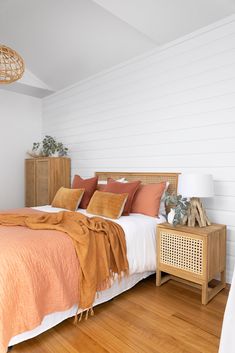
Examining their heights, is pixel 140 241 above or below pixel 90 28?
below

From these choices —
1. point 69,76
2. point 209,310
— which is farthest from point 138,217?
point 69,76

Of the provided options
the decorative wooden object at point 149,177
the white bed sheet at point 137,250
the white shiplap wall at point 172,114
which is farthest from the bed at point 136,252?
the white shiplap wall at point 172,114

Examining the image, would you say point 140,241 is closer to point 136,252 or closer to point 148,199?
point 136,252

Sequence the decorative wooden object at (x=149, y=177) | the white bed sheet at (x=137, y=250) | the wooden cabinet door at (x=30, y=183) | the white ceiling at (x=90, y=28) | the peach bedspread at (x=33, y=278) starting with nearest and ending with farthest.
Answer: the peach bedspread at (x=33, y=278), the white bed sheet at (x=137, y=250), the white ceiling at (x=90, y=28), the decorative wooden object at (x=149, y=177), the wooden cabinet door at (x=30, y=183)

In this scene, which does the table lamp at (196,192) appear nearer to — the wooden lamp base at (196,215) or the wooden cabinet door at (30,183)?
the wooden lamp base at (196,215)

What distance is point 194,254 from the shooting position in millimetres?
2383

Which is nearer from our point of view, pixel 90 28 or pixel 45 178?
pixel 90 28

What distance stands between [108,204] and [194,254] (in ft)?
3.44

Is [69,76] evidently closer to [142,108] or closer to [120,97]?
[120,97]

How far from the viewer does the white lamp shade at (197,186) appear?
2449mm

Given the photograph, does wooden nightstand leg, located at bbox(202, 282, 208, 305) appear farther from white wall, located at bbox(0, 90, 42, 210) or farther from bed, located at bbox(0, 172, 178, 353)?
white wall, located at bbox(0, 90, 42, 210)

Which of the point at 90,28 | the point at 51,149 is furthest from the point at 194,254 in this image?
the point at 51,149

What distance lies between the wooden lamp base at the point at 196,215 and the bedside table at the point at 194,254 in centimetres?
7

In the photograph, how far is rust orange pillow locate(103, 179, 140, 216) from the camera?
2.95m
